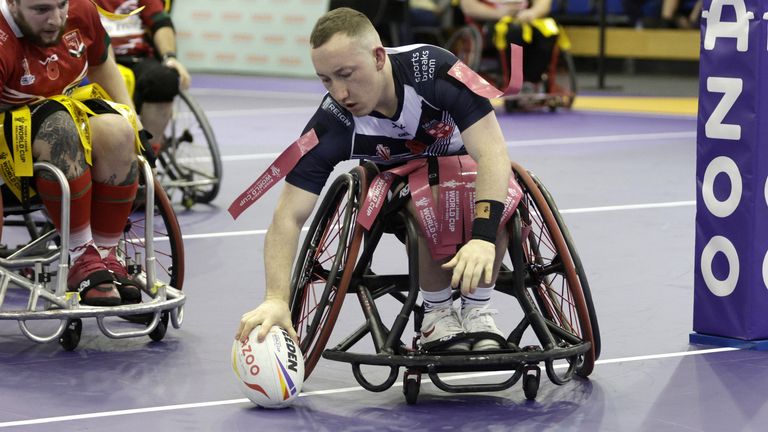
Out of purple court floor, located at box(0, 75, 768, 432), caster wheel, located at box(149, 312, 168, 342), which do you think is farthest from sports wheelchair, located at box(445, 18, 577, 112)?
caster wheel, located at box(149, 312, 168, 342)

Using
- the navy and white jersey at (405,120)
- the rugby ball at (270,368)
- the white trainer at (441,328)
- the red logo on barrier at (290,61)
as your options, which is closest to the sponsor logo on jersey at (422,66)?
the navy and white jersey at (405,120)

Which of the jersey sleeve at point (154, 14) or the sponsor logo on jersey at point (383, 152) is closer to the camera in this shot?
the sponsor logo on jersey at point (383, 152)

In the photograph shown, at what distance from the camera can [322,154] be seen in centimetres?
373

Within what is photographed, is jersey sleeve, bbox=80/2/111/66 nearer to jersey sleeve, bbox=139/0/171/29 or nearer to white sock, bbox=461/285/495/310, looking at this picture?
white sock, bbox=461/285/495/310

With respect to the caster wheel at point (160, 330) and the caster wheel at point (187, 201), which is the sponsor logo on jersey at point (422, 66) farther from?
the caster wheel at point (187, 201)

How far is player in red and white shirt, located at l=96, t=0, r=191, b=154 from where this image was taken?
6.58 metres

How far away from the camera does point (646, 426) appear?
345 centimetres

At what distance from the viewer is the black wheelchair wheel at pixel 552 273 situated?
3.67 m

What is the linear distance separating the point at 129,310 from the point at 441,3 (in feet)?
33.7

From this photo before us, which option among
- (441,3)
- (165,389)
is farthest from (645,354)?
(441,3)

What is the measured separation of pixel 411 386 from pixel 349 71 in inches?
32.5

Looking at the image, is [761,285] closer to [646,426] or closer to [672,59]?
[646,426]

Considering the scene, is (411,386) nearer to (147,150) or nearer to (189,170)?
(147,150)

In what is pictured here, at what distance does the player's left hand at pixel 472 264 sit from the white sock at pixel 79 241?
1.38m
